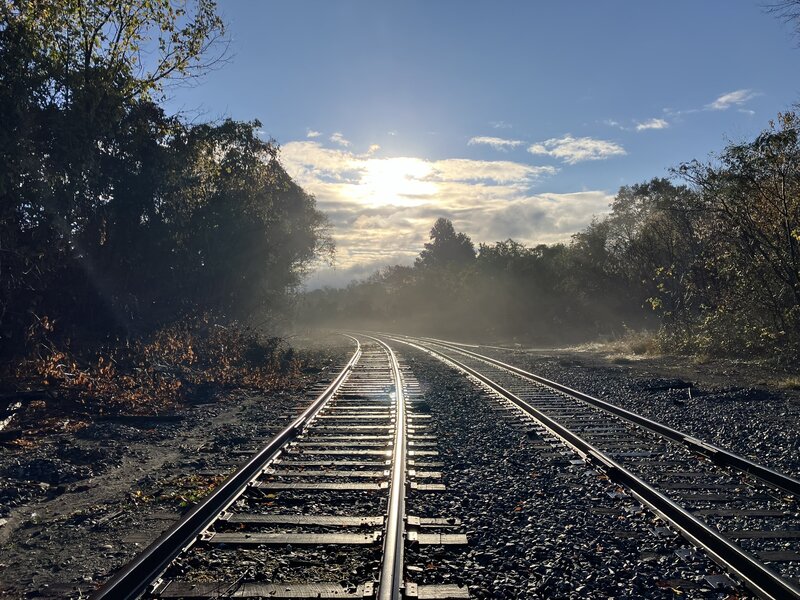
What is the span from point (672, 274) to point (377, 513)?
21523mm

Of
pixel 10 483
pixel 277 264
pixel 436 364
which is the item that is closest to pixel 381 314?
pixel 277 264

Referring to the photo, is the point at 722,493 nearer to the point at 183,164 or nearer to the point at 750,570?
the point at 750,570

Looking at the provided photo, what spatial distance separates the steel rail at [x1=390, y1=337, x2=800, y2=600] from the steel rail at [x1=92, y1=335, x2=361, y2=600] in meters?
3.62

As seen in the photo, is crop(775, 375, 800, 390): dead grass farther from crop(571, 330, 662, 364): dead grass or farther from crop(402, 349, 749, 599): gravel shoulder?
crop(402, 349, 749, 599): gravel shoulder

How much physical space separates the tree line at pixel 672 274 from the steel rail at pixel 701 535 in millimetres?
11284

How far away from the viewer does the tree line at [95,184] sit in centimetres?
1180

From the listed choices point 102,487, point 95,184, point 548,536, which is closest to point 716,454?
point 548,536

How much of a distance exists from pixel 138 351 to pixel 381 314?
75939mm

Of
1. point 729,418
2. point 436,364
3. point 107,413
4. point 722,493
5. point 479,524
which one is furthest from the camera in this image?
point 436,364

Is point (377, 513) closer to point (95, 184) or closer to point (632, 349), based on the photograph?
point (95, 184)

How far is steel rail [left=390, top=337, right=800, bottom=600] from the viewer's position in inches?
143

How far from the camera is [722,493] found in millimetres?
5707

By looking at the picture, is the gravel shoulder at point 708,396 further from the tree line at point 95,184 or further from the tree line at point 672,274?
the tree line at point 95,184

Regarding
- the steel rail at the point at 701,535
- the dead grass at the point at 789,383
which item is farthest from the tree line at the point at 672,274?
the steel rail at the point at 701,535
